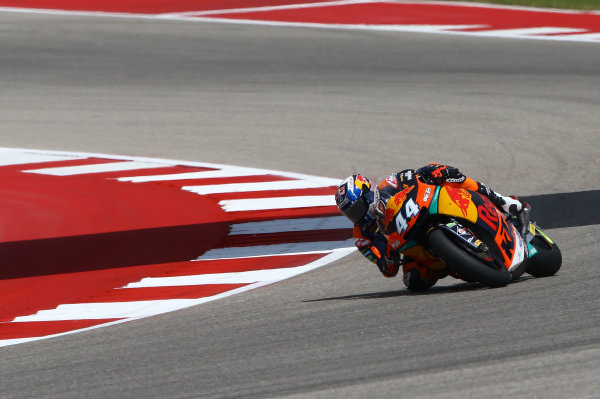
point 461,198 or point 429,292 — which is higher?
point 461,198

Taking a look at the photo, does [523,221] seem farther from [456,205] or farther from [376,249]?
[376,249]

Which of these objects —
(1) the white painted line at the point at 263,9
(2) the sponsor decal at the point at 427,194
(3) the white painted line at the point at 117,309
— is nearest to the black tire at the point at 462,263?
(2) the sponsor decal at the point at 427,194

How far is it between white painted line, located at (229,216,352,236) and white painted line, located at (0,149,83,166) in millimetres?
5044

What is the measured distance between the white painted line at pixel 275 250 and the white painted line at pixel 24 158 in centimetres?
589

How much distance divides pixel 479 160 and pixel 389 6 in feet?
41.3

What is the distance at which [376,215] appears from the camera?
8.21 metres

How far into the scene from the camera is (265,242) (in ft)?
36.8

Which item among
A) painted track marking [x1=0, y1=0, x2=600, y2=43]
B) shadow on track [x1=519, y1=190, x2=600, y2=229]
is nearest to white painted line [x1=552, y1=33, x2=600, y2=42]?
painted track marking [x1=0, y1=0, x2=600, y2=43]

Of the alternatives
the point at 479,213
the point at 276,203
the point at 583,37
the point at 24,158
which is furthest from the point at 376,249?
the point at 583,37

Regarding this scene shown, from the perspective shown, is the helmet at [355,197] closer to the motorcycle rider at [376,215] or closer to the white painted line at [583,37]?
the motorcycle rider at [376,215]

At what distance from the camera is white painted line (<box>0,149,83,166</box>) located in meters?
16.0

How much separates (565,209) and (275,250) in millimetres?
2950

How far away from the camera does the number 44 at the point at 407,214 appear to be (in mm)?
8102

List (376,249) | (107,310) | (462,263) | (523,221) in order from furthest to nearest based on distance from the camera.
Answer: (107,310), (523,221), (376,249), (462,263)
